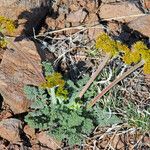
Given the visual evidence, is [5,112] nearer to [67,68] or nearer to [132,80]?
[67,68]

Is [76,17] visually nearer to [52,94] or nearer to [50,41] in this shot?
[50,41]

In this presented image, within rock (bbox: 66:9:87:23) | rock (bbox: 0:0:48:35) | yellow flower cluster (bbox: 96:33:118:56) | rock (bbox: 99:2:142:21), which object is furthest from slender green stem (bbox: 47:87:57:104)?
rock (bbox: 99:2:142:21)

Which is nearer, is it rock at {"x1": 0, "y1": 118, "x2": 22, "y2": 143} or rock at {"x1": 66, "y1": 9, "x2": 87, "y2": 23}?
rock at {"x1": 0, "y1": 118, "x2": 22, "y2": 143}

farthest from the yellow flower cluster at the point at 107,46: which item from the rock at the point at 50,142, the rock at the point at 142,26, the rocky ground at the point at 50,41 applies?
the rock at the point at 142,26

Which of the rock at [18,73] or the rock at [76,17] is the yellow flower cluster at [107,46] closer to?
the rock at [18,73]

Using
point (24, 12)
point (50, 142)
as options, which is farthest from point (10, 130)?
point (24, 12)

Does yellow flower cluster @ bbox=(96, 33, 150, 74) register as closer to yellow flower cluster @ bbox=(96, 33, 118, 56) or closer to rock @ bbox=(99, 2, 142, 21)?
yellow flower cluster @ bbox=(96, 33, 118, 56)
